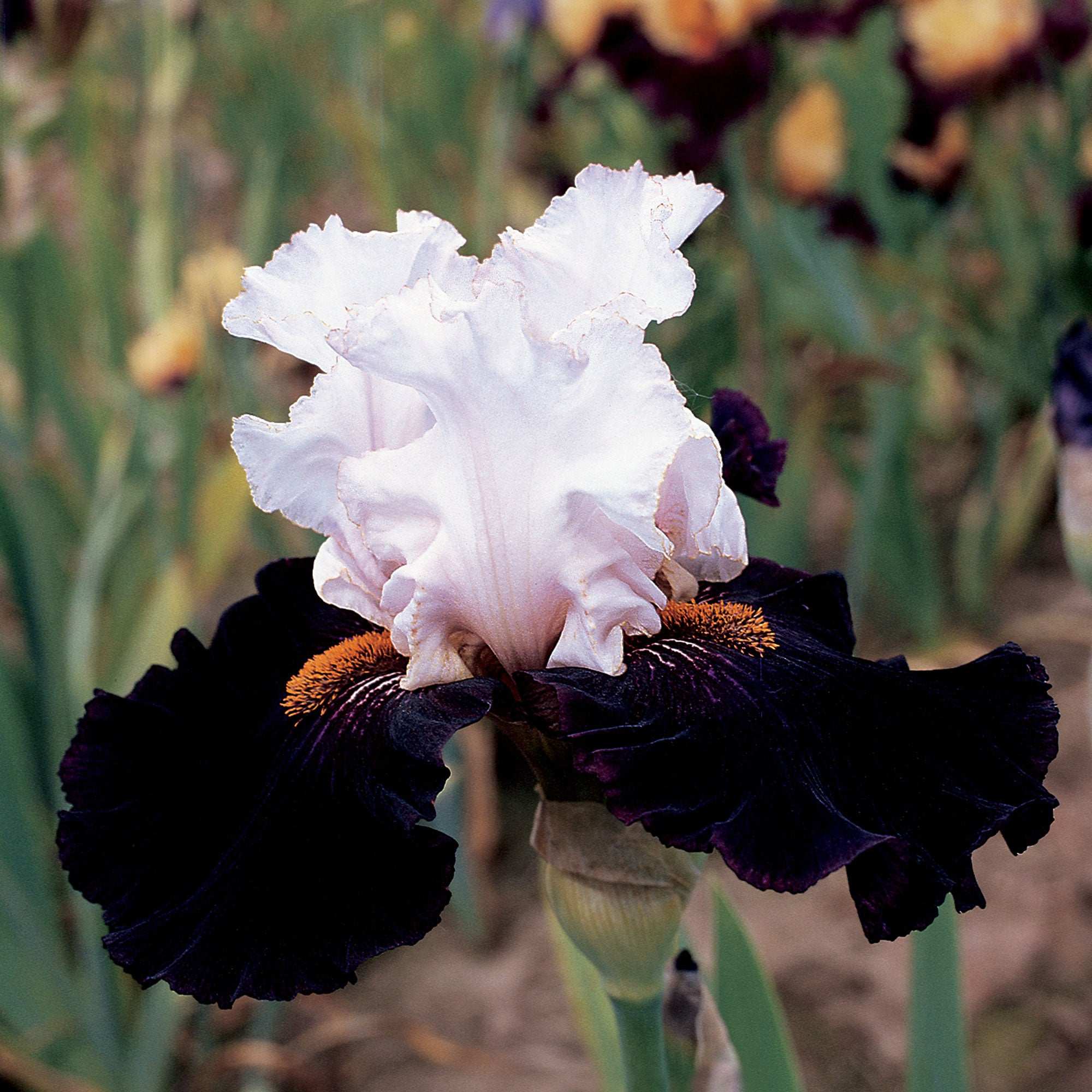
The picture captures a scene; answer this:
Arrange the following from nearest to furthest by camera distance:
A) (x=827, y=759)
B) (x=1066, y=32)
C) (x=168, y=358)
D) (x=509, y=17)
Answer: (x=827, y=759) → (x=168, y=358) → (x=1066, y=32) → (x=509, y=17)

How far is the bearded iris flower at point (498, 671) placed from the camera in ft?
1.54

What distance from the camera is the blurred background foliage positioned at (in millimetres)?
1355

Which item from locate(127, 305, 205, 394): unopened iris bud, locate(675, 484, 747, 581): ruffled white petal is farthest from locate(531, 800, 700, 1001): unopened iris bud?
locate(127, 305, 205, 394): unopened iris bud

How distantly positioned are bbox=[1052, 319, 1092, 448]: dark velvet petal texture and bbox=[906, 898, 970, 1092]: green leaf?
42 cm

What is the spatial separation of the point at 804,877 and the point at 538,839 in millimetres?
164

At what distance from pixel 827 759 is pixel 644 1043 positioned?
8.1 inches

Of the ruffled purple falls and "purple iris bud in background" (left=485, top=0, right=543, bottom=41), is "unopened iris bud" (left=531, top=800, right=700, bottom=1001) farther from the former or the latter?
"purple iris bud in background" (left=485, top=0, right=543, bottom=41)

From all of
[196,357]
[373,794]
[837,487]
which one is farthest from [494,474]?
[837,487]

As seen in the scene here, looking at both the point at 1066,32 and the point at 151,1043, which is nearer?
the point at 151,1043

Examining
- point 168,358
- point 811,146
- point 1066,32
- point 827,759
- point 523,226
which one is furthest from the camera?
point 523,226

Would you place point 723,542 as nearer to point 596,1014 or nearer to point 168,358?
point 596,1014

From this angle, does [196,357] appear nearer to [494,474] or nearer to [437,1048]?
[437,1048]

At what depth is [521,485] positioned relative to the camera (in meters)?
0.52

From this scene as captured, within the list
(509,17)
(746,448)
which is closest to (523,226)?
(509,17)
